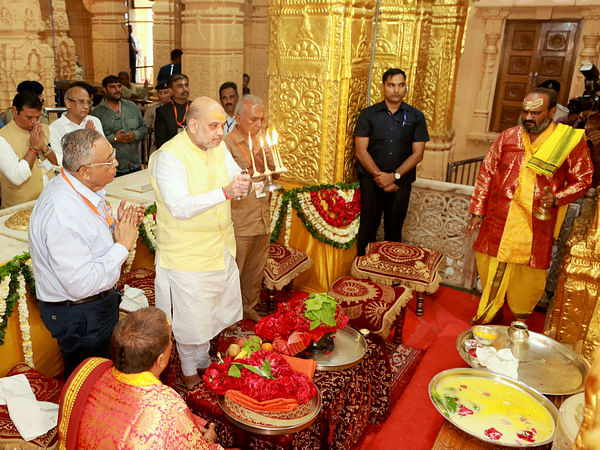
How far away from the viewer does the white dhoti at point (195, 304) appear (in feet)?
9.40

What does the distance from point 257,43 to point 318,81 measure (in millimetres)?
6065

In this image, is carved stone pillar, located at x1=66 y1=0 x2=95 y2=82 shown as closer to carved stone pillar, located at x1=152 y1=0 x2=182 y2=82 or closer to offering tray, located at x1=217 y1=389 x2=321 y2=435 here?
carved stone pillar, located at x1=152 y1=0 x2=182 y2=82

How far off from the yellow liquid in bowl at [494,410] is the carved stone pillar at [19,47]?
5.67 meters

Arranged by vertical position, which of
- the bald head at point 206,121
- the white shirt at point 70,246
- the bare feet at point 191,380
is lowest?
the bare feet at point 191,380

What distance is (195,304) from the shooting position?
2.89 m

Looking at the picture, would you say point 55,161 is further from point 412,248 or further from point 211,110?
point 412,248

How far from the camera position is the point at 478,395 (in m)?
2.48

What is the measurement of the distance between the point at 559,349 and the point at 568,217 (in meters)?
1.74

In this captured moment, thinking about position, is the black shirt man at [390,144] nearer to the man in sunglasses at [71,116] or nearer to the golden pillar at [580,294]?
the golden pillar at [580,294]

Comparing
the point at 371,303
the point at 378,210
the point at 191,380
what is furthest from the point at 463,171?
the point at 191,380

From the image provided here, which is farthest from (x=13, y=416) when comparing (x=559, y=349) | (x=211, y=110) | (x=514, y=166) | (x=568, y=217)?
(x=568, y=217)

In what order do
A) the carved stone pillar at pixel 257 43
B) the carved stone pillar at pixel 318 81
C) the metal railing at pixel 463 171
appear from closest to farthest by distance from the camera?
the carved stone pillar at pixel 318 81, the metal railing at pixel 463 171, the carved stone pillar at pixel 257 43

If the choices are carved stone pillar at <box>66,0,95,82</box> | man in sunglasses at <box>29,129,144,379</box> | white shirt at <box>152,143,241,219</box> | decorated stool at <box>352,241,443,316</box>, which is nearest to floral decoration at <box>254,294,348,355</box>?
white shirt at <box>152,143,241,219</box>

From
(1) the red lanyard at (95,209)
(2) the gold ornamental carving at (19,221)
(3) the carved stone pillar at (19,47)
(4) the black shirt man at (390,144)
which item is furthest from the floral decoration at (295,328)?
(3) the carved stone pillar at (19,47)
